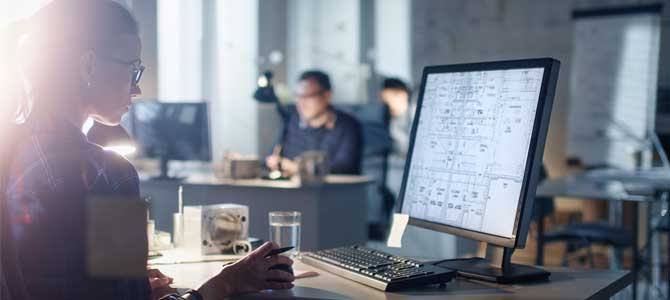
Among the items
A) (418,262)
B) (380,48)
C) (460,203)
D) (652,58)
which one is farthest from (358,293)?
(380,48)

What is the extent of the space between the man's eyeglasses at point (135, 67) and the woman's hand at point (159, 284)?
14.5 inches

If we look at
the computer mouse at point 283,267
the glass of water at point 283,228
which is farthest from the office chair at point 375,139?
the computer mouse at point 283,267

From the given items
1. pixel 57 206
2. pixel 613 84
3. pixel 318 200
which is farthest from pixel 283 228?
pixel 613 84

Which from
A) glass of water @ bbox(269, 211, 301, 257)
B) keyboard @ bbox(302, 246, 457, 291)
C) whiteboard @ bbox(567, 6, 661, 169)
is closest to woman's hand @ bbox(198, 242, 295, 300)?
keyboard @ bbox(302, 246, 457, 291)

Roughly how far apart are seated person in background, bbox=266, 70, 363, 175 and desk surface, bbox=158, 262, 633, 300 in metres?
3.01

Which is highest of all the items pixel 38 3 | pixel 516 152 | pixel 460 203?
pixel 38 3

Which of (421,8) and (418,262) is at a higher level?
(421,8)

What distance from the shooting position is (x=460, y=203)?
1727mm

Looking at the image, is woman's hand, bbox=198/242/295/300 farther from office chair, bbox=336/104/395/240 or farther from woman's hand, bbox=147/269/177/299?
office chair, bbox=336/104/395/240

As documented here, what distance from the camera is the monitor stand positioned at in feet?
5.38

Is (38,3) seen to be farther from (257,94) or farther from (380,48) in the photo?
(380,48)

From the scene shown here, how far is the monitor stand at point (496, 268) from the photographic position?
1.64 meters

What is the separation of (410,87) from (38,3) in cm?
519

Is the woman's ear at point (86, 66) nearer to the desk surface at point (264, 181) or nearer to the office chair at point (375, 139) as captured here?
the desk surface at point (264, 181)
